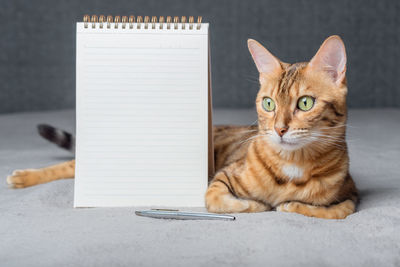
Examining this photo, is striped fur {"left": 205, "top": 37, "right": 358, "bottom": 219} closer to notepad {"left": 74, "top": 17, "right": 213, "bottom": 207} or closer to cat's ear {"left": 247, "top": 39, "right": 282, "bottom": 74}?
cat's ear {"left": 247, "top": 39, "right": 282, "bottom": 74}

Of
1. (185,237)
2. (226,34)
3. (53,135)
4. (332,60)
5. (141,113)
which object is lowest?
(185,237)

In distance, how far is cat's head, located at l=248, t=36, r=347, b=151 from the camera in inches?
52.5

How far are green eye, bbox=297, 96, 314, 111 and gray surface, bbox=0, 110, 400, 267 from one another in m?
0.32

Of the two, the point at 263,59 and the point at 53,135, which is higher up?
the point at 263,59

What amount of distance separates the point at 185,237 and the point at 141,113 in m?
0.51

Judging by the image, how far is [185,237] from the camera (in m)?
1.20

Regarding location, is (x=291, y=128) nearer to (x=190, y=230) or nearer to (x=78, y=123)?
(x=190, y=230)

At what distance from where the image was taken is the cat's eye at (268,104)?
1.43 m

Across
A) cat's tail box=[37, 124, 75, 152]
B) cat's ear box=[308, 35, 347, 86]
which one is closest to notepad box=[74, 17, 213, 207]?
cat's ear box=[308, 35, 347, 86]

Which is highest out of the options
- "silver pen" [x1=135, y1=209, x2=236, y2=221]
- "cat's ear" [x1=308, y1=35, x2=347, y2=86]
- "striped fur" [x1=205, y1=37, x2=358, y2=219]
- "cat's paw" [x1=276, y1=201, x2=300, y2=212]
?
"cat's ear" [x1=308, y1=35, x2=347, y2=86]

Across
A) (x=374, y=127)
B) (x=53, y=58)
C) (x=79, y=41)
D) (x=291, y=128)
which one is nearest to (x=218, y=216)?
(x=291, y=128)

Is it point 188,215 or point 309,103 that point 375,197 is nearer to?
point 309,103

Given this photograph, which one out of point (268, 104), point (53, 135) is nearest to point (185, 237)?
point (268, 104)

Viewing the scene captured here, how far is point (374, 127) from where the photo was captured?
10.1 ft
